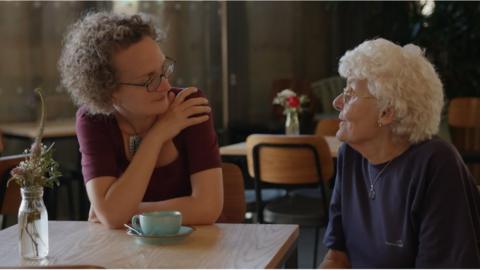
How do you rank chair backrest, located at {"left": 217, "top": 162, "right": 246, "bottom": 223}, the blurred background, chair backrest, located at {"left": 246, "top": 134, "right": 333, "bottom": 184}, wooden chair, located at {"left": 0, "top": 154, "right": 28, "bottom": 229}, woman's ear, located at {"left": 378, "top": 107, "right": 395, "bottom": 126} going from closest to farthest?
1. woman's ear, located at {"left": 378, "top": 107, "right": 395, "bottom": 126}
2. chair backrest, located at {"left": 217, "top": 162, "right": 246, "bottom": 223}
3. wooden chair, located at {"left": 0, "top": 154, "right": 28, "bottom": 229}
4. chair backrest, located at {"left": 246, "top": 134, "right": 333, "bottom": 184}
5. the blurred background

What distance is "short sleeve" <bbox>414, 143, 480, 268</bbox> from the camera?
162cm

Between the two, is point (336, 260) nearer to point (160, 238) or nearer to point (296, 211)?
point (160, 238)

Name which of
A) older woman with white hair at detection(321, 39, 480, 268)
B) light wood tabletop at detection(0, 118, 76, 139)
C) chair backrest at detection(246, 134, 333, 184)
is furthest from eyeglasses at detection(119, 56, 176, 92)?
light wood tabletop at detection(0, 118, 76, 139)

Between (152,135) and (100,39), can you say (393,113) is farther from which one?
(100,39)

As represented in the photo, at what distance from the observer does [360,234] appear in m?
1.85

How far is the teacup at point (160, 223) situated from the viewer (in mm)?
1695

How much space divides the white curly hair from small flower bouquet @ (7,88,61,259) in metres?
0.78

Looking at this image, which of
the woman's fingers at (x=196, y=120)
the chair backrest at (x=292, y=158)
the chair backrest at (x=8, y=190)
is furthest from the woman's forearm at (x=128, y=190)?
the chair backrest at (x=292, y=158)

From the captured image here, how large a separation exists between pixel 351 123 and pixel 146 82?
22.7 inches

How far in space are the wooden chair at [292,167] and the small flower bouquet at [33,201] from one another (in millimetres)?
2057

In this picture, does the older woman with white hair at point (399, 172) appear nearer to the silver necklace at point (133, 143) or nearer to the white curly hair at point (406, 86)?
the white curly hair at point (406, 86)

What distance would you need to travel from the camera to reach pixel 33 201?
5.22 ft

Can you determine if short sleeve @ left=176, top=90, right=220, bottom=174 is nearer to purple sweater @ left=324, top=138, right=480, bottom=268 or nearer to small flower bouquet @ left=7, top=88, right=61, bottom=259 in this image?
purple sweater @ left=324, top=138, right=480, bottom=268

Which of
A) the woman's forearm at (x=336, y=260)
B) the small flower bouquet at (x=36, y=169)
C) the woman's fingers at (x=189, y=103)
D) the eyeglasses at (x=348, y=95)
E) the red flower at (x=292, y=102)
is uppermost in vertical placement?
the eyeglasses at (x=348, y=95)
